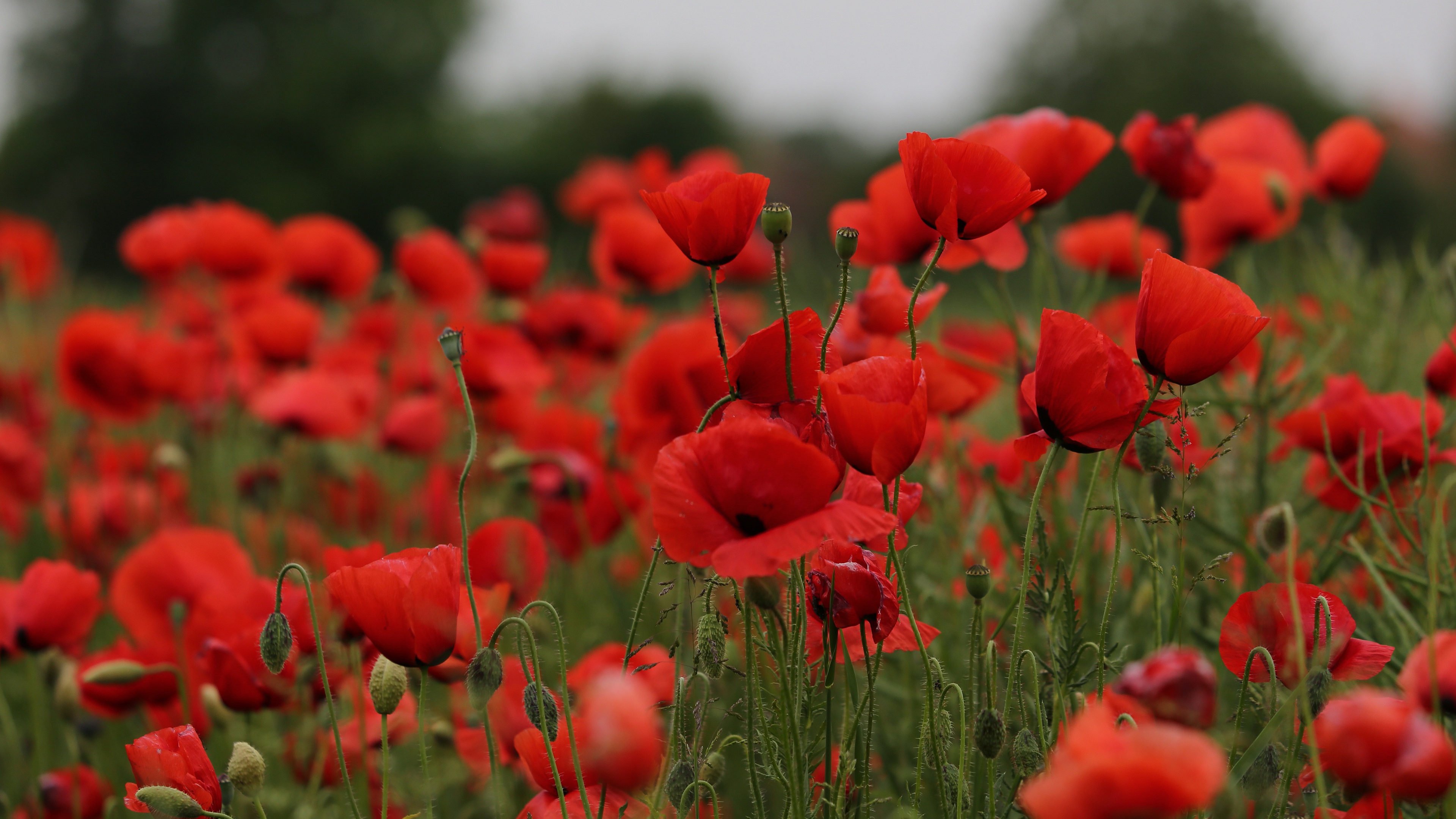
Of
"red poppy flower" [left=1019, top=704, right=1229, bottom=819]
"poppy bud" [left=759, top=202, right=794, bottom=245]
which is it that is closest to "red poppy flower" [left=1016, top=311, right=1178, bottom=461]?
"poppy bud" [left=759, top=202, right=794, bottom=245]

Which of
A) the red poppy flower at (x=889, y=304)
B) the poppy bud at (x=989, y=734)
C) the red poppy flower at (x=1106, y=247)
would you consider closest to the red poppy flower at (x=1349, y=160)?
the red poppy flower at (x=1106, y=247)

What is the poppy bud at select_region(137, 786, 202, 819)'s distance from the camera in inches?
32.7

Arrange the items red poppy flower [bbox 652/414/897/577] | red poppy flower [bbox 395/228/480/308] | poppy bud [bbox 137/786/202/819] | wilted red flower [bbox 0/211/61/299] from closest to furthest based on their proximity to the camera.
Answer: red poppy flower [bbox 652/414/897/577] < poppy bud [bbox 137/786/202/819] < red poppy flower [bbox 395/228/480/308] < wilted red flower [bbox 0/211/61/299]

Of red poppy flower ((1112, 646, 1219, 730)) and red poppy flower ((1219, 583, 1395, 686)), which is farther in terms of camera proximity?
red poppy flower ((1219, 583, 1395, 686))

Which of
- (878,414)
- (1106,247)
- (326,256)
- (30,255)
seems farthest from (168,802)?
(30,255)

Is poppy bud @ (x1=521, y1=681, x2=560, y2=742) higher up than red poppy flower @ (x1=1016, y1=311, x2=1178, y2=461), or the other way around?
red poppy flower @ (x1=1016, y1=311, x2=1178, y2=461)

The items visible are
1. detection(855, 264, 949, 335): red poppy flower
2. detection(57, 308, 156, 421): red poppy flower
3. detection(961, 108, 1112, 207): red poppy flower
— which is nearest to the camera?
detection(855, 264, 949, 335): red poppy flower

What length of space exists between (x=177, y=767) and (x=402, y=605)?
0.86ft

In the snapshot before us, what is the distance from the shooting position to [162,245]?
2658mm

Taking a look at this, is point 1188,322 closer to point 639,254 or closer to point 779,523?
point 779,523

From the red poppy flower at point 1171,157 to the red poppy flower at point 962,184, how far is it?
750mm

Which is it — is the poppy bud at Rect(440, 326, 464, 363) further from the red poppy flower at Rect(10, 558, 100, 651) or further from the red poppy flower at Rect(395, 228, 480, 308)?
the red poppy flower at Rect(395, 228, 480, 308)

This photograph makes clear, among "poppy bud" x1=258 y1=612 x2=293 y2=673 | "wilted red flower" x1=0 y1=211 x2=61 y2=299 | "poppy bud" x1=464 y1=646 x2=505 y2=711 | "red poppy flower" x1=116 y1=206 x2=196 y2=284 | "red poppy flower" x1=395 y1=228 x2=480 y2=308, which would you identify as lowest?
"poppy bud" x1=464 y1=646 x2=505 y2=711

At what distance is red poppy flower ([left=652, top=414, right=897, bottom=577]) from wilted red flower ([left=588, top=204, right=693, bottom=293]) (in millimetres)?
1578
